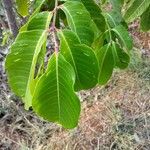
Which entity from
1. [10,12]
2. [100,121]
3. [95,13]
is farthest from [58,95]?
[100,121]

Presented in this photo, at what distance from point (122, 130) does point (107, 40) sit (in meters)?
2.19

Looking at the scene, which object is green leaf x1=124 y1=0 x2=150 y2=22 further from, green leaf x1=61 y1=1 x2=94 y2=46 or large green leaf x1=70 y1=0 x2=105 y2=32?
green leaf x1=61 y1=1 x2=94 y2=46

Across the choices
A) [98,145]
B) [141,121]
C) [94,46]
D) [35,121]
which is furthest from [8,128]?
[94,46]

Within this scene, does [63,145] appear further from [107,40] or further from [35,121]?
[107,40]

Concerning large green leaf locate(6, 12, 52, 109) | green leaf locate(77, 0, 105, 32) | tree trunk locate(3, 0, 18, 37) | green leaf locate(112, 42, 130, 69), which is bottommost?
tree trunk locate(3, 0, 18, 37)

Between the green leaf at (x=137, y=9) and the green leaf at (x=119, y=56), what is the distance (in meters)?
0.18


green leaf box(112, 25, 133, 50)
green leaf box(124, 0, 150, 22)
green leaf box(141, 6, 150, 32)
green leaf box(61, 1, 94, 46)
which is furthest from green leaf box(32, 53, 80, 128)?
green leaf box(141, 6, 150, 32)

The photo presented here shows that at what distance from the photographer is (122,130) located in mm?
3047

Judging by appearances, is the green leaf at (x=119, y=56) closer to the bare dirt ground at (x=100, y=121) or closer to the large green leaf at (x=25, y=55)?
the large green leaf at (x=25, y=55)

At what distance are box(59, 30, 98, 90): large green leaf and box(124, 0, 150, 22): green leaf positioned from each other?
1.39 feet

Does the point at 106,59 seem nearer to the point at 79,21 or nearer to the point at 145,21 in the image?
the point at 79,21

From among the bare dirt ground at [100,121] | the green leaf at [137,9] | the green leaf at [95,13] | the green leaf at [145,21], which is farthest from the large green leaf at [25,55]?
the bare dirt ground at [100,121]

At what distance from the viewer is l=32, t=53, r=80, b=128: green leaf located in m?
0.64

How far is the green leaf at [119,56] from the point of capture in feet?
3.01
